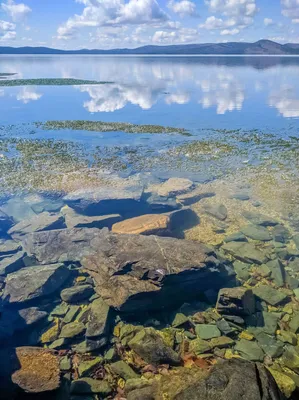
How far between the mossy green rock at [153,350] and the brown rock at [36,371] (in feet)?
6.84

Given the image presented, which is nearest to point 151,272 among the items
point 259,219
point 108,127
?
point 259,219

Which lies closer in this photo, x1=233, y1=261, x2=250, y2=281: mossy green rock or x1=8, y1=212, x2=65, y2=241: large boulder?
x1=233, y1=261, x2=250, y2=281: mossy green rock

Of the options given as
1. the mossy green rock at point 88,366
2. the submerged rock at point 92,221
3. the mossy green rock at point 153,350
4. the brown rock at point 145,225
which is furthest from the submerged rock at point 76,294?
the submerged rock at point 92,221

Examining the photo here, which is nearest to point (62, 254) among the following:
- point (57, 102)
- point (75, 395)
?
point (75, 395)

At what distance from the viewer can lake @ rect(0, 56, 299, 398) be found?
367 inches

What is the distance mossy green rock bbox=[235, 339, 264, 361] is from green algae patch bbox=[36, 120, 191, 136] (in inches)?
892

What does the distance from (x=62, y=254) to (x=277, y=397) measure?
8797 millimetres

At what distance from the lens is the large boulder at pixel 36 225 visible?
45.7 feet

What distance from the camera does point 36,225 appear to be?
1429cm

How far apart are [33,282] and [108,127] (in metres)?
23.4

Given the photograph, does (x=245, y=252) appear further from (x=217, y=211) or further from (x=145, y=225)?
(x=145, y=225)

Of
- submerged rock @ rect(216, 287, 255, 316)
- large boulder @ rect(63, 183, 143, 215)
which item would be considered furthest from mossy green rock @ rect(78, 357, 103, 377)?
large boulder @ rect(63, 183, 143, 215)

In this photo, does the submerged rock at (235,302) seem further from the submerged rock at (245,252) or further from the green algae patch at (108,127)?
the green algae patch at (108,127)

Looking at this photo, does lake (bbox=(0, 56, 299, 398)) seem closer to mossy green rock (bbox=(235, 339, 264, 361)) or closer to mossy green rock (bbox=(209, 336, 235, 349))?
mossy green rock (bbox=(235, 339, 264, 361))
